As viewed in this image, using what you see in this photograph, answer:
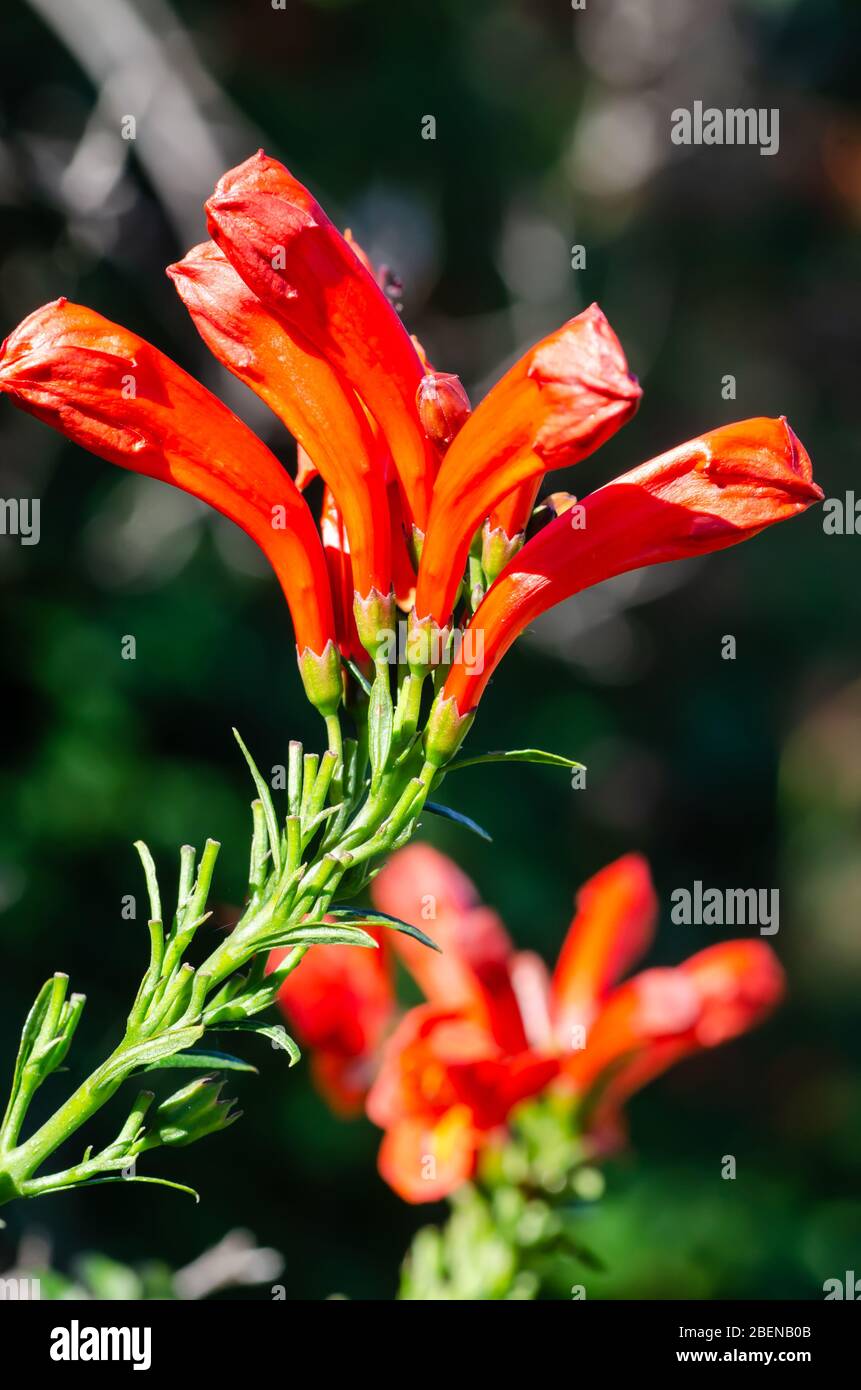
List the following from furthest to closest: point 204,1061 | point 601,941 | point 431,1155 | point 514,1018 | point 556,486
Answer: point 556,486
point 601,941
point 514,1018
point 431,1155
point 204,1061

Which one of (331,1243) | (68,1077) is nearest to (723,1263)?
(331,1243)

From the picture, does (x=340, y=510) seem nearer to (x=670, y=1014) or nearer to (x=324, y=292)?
(x=324, y=292)

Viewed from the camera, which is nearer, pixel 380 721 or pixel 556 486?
pixel 380 721

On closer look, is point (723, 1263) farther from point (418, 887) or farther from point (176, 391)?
point (176, 391)

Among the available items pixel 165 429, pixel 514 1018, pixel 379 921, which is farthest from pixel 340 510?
pixel 514 1018

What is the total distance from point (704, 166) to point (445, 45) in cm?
147

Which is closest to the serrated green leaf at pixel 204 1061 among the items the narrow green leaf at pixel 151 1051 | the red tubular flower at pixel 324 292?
the narrow green leaf at pixel 151 1051

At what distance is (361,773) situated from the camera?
1.11 m

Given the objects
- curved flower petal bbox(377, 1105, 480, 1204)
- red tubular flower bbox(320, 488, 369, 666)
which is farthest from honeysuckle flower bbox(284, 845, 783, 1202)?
red tubular flower bbox(320, 488, 369, 666)

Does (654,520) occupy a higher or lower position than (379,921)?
higher

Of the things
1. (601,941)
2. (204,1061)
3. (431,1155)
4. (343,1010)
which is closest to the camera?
(204,1061)

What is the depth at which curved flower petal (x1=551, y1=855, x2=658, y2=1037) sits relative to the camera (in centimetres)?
209

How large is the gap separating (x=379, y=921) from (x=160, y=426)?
0.45 metres

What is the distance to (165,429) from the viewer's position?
3.67 ft
